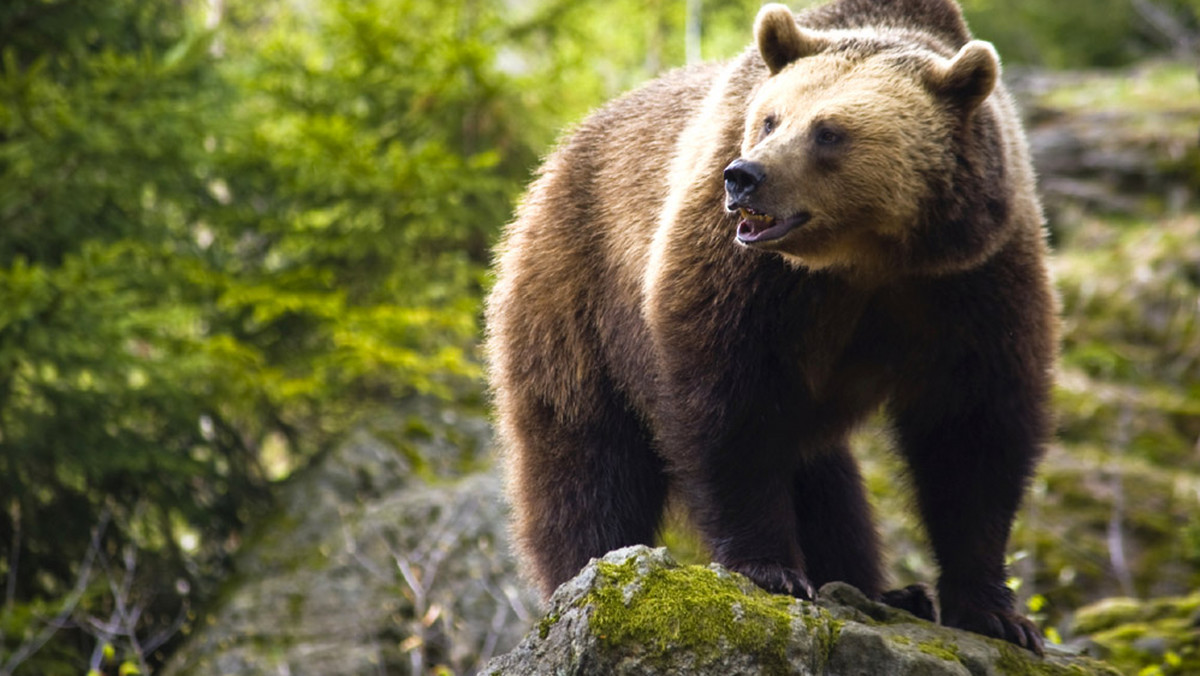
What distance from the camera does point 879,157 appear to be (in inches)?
162

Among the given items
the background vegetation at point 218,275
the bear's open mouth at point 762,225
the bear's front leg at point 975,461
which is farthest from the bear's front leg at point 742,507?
the background vegetation at point 218,275

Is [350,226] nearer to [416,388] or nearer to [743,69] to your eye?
[416,388]

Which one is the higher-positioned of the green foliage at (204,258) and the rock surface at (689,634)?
the rock surface at (689,634)

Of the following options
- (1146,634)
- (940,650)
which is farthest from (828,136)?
(1146,634)

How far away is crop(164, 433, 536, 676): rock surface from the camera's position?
8.15 meters

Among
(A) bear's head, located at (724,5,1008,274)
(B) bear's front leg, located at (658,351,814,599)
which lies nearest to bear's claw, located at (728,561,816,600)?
(B) bear's front leg, located at (658,351,814,599)

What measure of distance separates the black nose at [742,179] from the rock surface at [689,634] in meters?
1.14

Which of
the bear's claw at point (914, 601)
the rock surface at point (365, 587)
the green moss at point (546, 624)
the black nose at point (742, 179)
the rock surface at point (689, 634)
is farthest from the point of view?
the rock surface at point (365, 587)

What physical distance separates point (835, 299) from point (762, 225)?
1.50 feet

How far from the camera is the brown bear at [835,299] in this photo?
13.5ft

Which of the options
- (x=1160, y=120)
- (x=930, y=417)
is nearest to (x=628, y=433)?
(x=930, y=417)

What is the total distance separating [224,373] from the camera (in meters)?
9.12

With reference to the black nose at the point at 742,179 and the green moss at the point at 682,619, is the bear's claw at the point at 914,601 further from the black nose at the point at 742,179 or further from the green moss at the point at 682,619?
the black nose at the point at 742,179

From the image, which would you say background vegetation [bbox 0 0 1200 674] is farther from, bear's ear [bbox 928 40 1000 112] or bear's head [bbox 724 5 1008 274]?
bear's ear [bbox 928 40 1000 112]
